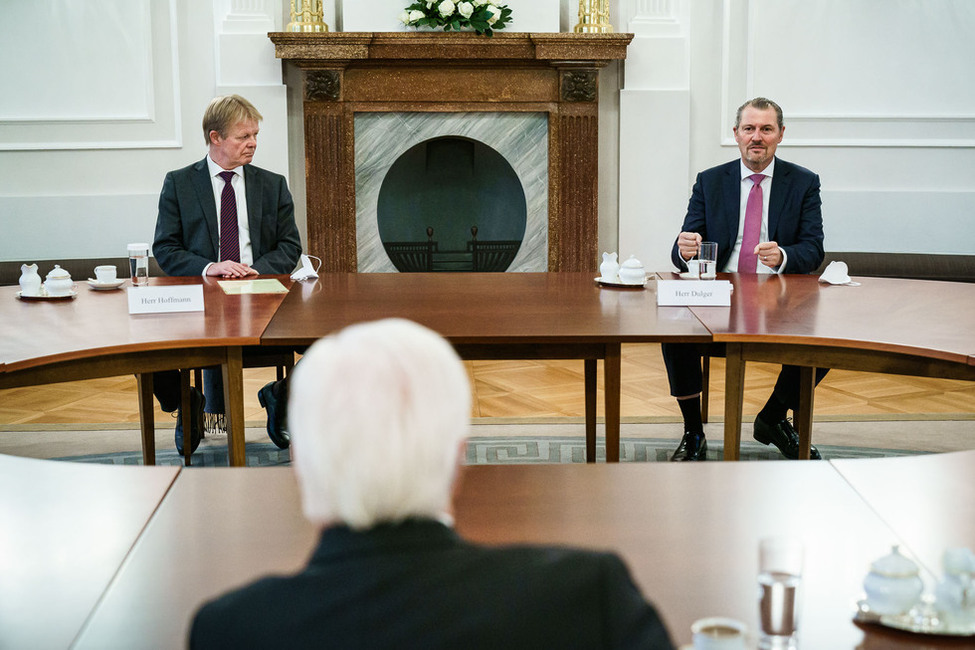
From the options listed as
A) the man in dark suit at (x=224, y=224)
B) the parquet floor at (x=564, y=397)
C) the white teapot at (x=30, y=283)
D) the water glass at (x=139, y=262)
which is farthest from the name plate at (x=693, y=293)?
the white teapot at (x=30, y=283)

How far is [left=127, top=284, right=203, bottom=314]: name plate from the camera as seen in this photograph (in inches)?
119

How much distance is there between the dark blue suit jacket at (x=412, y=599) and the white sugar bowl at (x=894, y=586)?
43 cm

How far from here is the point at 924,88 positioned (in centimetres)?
616

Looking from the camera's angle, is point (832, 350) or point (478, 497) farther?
point (832, 350)

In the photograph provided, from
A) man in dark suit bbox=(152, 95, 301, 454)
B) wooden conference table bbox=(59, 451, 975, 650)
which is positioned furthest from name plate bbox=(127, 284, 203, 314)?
wooden conference table bbox=(59, 451, 975, 650)

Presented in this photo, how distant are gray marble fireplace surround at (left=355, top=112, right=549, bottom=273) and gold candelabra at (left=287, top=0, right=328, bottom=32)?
57 cm

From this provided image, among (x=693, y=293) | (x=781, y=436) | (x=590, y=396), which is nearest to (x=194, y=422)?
(x=590, y=396)

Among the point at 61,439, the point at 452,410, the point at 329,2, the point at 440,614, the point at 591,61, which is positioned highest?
the point at 329,2

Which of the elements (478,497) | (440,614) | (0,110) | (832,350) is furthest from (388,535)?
(0,110)

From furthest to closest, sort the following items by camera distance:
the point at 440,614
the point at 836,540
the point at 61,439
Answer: the point at 61,439, the point at 836,540, the point at 440,614

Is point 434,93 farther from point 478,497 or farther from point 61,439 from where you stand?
point 478,497

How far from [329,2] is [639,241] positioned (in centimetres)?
233

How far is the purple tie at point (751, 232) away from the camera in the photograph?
4039 mm

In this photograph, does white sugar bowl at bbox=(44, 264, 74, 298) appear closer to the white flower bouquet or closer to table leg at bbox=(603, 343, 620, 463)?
table leg at bbox=(603, 343, 620, 463)
